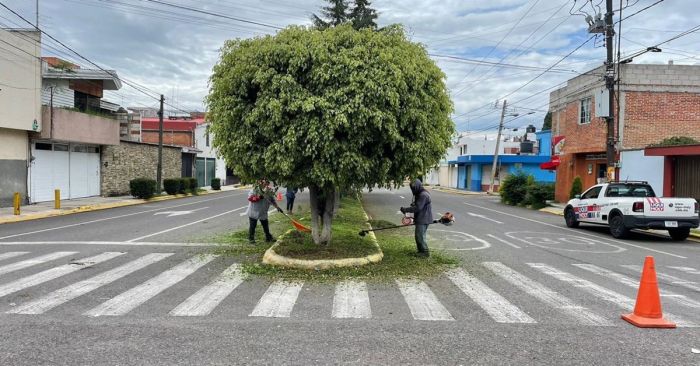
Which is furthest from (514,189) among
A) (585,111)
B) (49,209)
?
(49,209)

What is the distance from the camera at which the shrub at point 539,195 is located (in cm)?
2867

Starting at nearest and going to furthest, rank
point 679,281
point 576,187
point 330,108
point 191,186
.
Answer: point 330,108 < point 679,281 < point 576,187 < point 191,186

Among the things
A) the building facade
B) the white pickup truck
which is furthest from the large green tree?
the building facade

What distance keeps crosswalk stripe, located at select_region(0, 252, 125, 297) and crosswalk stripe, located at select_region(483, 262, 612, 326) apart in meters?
7.24

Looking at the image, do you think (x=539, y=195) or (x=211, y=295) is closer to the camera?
(x=211, y=295)

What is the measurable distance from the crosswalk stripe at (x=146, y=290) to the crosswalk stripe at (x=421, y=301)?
3.47 m

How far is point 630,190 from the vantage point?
1523 cm

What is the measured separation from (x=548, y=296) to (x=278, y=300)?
12.3 feet

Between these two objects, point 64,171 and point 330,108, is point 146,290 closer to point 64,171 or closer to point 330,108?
point 330,108

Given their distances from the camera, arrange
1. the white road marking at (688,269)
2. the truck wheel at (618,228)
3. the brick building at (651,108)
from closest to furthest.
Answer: the white road marking at (688,269) → the truck wheel at (618,228) → the brick building at (651,108)

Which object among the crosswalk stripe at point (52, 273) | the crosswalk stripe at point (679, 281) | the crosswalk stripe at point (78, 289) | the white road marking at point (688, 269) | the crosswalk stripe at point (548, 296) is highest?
the crosswalk stripe at point (548, 296)

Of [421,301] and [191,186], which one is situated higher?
[191,186]

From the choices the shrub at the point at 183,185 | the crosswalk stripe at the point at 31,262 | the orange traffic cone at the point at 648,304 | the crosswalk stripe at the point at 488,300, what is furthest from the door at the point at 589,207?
the shrub at the point at 183,185

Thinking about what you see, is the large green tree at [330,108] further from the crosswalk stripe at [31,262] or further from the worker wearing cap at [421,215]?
the crosswalk stripe at [31,262]
